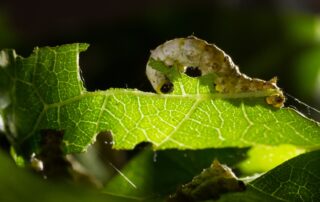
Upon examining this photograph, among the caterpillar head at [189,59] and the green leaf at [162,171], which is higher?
the caterpillar head at [189,59]

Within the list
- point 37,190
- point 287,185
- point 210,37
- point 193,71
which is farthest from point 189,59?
point 210,37

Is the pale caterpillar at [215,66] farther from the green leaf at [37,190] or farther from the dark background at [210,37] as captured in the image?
the dark background at [210,37]

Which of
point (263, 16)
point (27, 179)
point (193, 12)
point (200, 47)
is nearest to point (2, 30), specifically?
point (193, 12)

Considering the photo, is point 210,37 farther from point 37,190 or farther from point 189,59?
point 37,190

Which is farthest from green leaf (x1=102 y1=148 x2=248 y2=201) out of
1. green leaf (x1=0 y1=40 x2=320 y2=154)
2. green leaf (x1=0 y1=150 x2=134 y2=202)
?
green leaf (x1=0 y1=150 x2=134 y2=202)

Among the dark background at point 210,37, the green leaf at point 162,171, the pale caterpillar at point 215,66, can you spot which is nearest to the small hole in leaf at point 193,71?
the pale caterpillar at point 215,66

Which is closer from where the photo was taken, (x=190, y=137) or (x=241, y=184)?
(x=241, y=184)

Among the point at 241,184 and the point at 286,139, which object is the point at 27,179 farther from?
the point at 286,139
